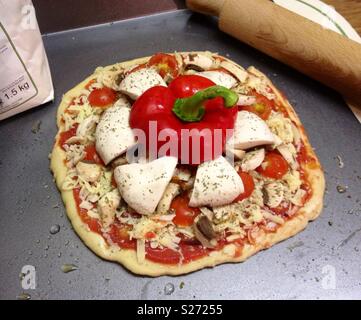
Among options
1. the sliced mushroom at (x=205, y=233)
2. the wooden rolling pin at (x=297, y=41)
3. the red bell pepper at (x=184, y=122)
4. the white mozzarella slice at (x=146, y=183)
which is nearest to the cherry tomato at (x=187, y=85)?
the red bell pepper at (x=184, y=122)

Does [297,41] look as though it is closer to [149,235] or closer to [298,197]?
[298,197]

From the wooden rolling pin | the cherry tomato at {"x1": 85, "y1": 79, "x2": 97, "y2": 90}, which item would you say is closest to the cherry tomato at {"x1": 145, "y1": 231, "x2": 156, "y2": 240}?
the cherry tomato at {"x1": 85, "y1": 79, "x2": 97, "y2": 90}

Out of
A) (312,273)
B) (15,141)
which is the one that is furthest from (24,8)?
(312,273)

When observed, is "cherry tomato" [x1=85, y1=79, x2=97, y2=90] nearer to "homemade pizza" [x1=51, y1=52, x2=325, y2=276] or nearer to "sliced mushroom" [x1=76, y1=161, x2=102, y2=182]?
"homemade pizza" [x1=51, y1=52, x2=325, y2=276]

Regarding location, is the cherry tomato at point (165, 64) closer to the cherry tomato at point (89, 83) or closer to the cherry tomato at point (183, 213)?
the cherry tomato at point (89, 83)

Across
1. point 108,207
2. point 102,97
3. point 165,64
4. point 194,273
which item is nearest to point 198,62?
point 165,64

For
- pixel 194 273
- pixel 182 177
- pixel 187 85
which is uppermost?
pixel 187 85
